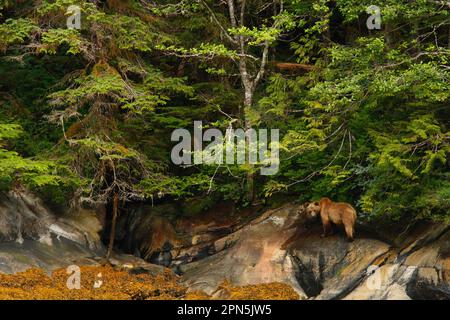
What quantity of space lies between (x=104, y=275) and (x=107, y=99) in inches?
165

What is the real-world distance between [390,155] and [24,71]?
10710 millimetres

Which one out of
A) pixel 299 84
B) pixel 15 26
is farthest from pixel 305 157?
pixel 15 26

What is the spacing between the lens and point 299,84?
44.7ft

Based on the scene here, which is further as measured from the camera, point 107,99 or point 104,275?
point 107,99

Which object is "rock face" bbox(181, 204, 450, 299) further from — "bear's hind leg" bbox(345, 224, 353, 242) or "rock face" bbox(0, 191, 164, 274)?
"rock face" bbox(0, 191, 164, 274)

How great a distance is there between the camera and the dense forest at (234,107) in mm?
10766

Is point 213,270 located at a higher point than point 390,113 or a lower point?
lower

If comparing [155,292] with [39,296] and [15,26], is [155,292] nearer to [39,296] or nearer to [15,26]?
[39,296]

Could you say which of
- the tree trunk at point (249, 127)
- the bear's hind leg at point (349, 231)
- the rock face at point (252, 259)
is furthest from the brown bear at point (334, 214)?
the tree trunk at point (249, 127)

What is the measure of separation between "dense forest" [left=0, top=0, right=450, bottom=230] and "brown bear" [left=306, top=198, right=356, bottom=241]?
1.76 ft


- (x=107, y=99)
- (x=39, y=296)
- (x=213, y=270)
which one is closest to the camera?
(x=39, y=296)

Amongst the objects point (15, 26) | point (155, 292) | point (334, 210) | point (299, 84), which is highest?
point (15, 26)

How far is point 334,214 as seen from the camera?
1162cm
